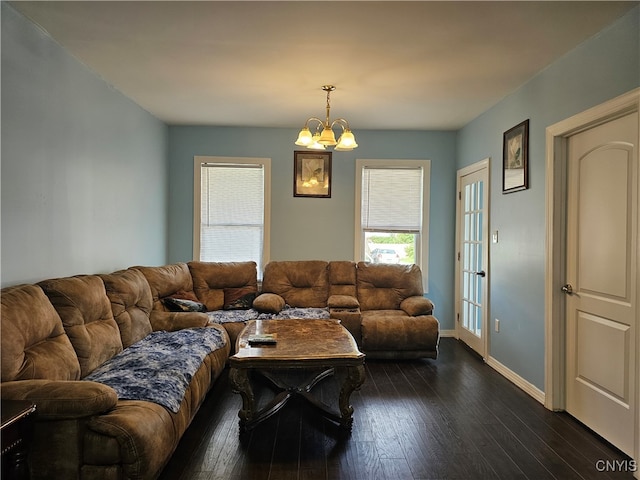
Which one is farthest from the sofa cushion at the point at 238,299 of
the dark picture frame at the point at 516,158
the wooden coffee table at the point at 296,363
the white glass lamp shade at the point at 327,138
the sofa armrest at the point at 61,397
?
the dark picture frame at the point at 516,158

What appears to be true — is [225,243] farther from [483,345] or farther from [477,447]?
[477,447]

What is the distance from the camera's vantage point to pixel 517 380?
12.1 feet

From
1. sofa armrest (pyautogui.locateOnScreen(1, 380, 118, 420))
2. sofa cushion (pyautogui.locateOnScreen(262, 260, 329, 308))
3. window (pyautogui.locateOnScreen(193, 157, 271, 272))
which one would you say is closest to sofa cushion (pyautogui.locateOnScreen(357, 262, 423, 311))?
sofa cushion (pyautogui.locateOnScreen(262, 260, 329, 308))

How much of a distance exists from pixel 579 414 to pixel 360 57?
2.97m

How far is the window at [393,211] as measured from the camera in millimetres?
5469

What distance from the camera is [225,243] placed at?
545 centimetres

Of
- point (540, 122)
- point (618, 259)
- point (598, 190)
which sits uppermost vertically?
point (540, 122)

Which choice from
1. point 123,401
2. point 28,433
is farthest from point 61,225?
point 28,433

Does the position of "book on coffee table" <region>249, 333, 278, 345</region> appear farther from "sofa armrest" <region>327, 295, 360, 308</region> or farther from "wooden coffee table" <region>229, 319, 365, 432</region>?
"sofa armrest" <region>327, 295, 360, 308</region>

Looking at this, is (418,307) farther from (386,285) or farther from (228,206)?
(228,206)

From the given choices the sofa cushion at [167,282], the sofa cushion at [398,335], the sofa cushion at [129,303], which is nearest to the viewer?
the sofa cushion at [129,303]

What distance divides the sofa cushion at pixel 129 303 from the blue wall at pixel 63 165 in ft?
1.00

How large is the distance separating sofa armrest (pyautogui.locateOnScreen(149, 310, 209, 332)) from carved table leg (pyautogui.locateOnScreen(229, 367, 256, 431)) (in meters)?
1.14

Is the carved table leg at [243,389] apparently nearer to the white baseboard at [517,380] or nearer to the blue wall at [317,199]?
the white baseboard at [517,380]
